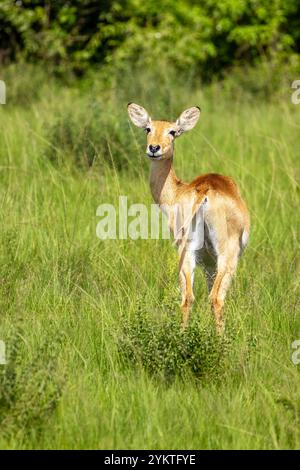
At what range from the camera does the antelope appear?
531cm

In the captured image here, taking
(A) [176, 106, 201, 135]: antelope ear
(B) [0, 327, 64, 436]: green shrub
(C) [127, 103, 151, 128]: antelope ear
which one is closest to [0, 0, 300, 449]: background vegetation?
(B) [0, 327, 64, 436]: green shrub

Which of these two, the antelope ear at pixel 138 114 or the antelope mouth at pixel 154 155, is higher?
the antelope ear at pixel 138 114

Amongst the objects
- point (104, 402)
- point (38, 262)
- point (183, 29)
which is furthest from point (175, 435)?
point (183, 29)

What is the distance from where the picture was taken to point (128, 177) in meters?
7.86

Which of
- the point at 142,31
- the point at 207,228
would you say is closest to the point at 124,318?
the point at 207,228

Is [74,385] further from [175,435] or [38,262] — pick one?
[38,262]

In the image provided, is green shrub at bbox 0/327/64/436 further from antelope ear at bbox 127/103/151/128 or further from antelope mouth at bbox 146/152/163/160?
antelope ear at bbox 127/103/151/128

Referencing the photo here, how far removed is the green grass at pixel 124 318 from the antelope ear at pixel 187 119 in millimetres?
549

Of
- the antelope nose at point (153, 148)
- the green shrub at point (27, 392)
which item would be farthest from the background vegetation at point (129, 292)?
the antelope nose at point (153, 148)

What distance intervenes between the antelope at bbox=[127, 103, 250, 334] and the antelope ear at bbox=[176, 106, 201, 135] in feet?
0.54

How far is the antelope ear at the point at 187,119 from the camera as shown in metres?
6.00

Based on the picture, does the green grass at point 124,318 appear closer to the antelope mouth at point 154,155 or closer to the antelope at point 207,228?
the antelope at point 207,228

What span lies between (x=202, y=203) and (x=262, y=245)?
4.85 feet

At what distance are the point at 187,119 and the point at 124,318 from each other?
149 cm
